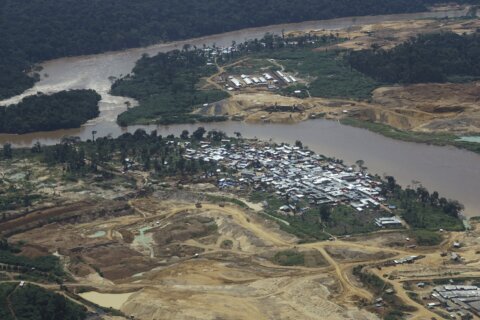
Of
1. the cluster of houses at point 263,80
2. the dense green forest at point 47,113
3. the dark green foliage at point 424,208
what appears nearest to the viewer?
the dark green foliage at point 424,208

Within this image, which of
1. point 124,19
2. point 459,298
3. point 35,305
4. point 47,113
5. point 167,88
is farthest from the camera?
point 124,19

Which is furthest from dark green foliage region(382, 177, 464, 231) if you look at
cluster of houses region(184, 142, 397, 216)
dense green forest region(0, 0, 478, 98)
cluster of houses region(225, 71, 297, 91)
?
dense green forest region(0, 0, 478, 98)

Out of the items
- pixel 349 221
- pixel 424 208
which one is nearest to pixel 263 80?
pixel 424 208

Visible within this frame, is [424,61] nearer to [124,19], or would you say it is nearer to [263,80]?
[263,80]

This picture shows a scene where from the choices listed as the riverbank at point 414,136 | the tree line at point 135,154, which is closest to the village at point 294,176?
the tree line at point 135,154

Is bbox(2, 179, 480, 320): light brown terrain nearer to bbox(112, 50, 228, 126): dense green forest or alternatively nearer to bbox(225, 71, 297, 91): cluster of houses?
bbox(112, 50, 228, 126): dense green forest

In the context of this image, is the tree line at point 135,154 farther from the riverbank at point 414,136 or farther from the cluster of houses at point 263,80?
the cluster of houses at point 263,80
